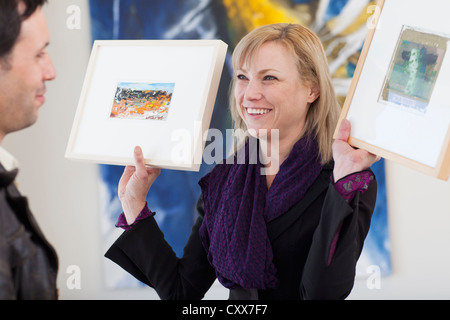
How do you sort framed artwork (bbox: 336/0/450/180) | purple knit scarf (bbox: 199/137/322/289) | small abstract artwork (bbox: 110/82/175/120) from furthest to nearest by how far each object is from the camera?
small abstract artwork (bbox: 110/82/175/120), purple knit scarf (bbox: 199/137/322/289), framed artwork (bbox: 336/0/450/180)

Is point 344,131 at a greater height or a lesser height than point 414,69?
lesser

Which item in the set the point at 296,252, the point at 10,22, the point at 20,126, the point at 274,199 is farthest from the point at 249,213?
the point at 10,22

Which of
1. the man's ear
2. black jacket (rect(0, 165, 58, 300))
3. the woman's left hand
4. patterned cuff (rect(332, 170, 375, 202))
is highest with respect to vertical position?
the man's ear

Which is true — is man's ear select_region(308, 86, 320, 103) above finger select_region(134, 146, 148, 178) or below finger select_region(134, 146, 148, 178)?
above

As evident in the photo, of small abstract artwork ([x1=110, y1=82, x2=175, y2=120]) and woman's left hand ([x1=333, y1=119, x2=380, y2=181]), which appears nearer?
woman's left hand ([x1=333, y1=119, x2=380, y2=181])

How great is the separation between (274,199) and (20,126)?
0.81 meters

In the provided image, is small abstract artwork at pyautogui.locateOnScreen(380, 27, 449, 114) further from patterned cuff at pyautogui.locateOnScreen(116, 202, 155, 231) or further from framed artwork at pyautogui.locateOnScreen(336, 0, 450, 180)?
patterned cuff at pyautogui.locateOnScreen(116, 202, 155, 231)

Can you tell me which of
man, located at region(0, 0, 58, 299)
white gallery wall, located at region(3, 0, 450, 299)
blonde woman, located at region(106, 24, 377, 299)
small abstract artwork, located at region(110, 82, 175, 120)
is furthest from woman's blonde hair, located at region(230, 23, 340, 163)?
white gallery wall, located at region(3, 0, 450, 299)

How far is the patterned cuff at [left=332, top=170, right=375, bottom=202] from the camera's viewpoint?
1.35m

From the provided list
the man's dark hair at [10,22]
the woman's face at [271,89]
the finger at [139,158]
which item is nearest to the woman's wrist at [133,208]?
the finger at [139,158]

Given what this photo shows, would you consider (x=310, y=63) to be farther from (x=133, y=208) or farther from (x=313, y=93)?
(x=133, y=208)

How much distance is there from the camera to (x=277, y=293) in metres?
1.53

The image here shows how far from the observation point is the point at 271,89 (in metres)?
1.58
